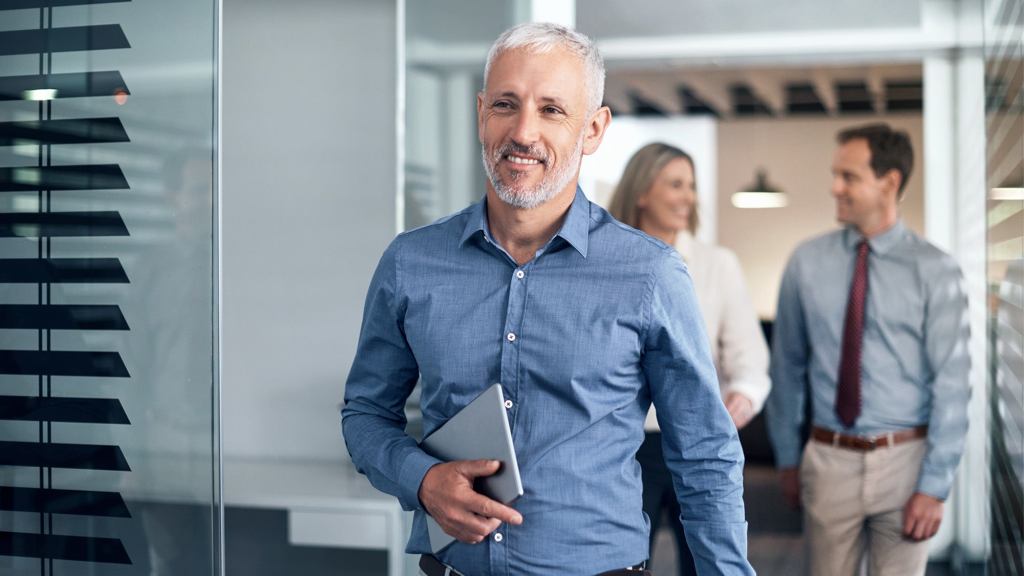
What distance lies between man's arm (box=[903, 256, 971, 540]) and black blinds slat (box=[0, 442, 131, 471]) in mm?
2370

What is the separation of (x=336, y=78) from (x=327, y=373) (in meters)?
1.24

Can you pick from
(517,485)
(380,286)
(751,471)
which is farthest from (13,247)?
(751,471)

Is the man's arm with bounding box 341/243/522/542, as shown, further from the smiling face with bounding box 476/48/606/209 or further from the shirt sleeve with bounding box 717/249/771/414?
the shirt sleeve with bounding box 717/249/771/414

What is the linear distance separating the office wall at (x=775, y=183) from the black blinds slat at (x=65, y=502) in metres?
12.0

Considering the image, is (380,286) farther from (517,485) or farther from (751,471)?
(751,471)

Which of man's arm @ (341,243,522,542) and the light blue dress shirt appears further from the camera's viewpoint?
the light blue dress shirt

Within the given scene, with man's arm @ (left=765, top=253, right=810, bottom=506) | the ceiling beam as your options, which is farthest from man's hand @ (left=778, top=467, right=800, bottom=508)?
the ceiling beam

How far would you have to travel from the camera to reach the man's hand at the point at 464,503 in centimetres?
151

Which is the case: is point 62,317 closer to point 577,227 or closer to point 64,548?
point 64,548

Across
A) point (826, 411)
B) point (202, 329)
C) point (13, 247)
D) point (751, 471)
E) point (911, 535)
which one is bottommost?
point (751, 471)

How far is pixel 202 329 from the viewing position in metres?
1.87

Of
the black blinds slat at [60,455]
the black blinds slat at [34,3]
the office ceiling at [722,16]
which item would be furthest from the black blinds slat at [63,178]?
the office ceiling at [722,16]

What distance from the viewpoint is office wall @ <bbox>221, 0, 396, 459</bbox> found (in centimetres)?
441

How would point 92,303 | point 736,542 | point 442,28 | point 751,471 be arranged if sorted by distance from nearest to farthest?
1. point 736,542
2. point 92,303
3. point 442,28
4. point 751,471
